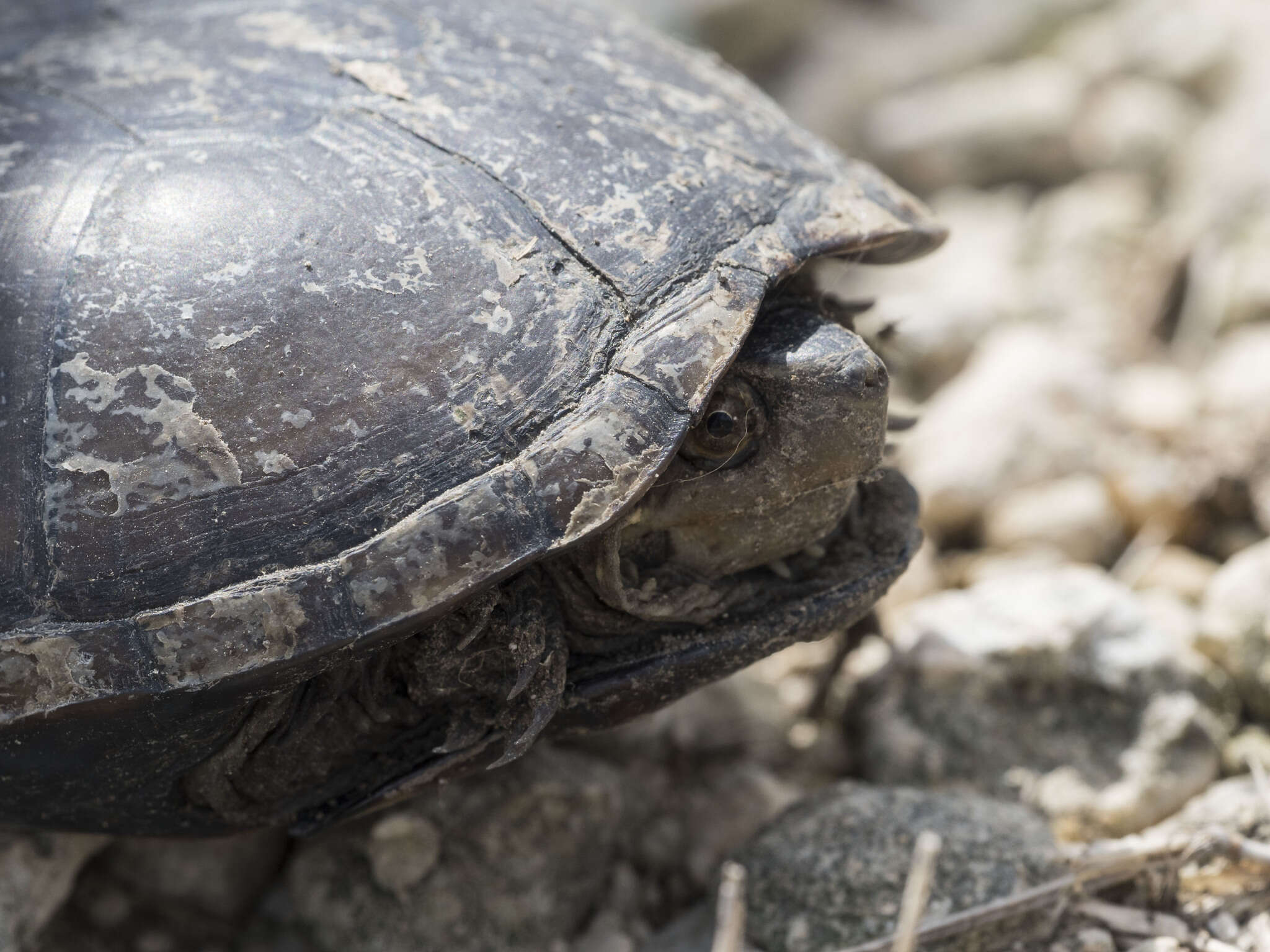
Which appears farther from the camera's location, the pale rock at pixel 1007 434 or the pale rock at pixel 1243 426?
the pale rock at pixel 1007 434

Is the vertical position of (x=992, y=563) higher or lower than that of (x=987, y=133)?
lower

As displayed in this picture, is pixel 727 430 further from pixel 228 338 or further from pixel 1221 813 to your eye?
pixel 1221 813

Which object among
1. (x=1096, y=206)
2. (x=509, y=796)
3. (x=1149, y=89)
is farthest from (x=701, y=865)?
(x=1149, y=89)

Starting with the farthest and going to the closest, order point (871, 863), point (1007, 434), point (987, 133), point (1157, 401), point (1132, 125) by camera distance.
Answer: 1. point (987, 133)
2. point (1132, 125)
3. point (1157, 401)
4. point (1007, 434)
5. point (871, 863)

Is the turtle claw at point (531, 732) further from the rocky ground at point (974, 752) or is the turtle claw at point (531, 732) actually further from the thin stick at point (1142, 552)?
the thin stick at point (1142, 552)

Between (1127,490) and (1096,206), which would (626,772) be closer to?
(1127,490)

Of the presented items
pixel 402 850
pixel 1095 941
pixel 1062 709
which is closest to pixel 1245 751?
pixel 1062 709

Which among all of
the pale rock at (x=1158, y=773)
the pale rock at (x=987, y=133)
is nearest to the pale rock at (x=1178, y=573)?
the pale rock at (x=1158, y=773)
